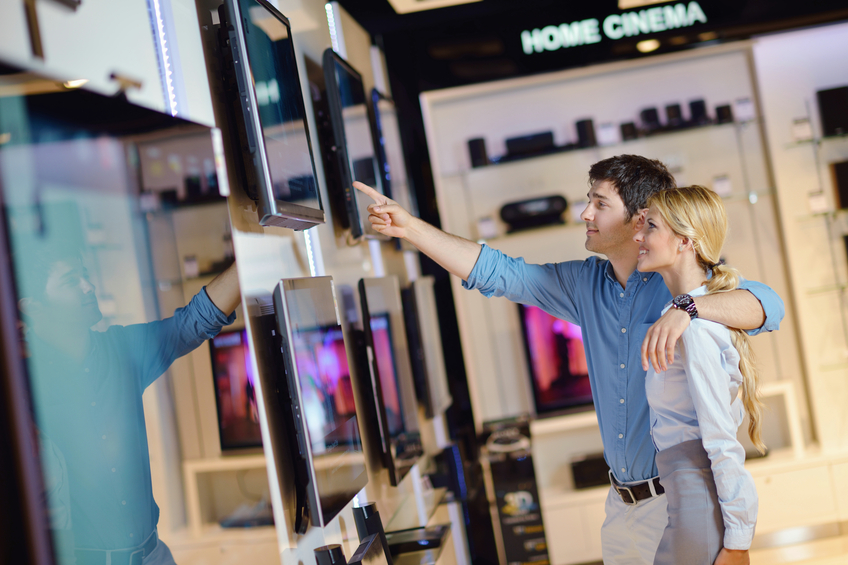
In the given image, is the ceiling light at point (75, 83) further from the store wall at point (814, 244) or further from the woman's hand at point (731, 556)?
the store wall at point (814, 244)

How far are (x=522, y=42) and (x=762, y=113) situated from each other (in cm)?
170

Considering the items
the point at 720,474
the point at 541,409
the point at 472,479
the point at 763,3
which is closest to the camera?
the point at 720,474

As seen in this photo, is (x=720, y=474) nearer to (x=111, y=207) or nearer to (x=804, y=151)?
(x=111, y=207)

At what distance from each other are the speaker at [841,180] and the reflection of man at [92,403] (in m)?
4.42

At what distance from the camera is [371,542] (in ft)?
5.88

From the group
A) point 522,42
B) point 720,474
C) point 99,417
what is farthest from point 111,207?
point 522,42

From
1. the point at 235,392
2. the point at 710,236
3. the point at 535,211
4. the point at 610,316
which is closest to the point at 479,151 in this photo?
the point at 535,211

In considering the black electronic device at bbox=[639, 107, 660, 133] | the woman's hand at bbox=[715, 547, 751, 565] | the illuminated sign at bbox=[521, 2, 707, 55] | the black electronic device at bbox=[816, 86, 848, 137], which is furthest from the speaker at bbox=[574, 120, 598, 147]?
the woman's hand at bbox=[715, 547, 751, 565]

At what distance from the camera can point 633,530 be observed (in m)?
1.99

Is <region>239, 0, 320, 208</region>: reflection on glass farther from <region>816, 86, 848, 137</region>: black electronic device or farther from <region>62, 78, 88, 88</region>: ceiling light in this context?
<region>816, 86, 848, 137</region>: black electronic device

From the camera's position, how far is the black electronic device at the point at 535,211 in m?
4.17

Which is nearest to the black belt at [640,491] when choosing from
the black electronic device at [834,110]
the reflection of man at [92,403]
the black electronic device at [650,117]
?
the reflection of man at [92,403]

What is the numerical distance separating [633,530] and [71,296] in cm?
173

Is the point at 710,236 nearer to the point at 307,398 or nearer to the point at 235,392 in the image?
the point at 307,398
